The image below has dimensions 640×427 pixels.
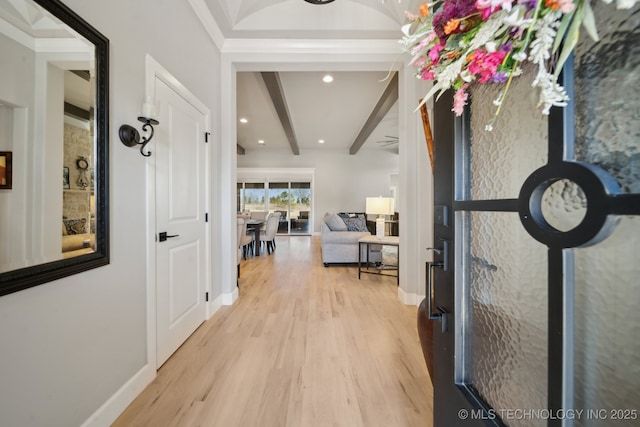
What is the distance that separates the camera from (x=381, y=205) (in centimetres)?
451

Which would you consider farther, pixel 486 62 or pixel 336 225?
pixel 336 225

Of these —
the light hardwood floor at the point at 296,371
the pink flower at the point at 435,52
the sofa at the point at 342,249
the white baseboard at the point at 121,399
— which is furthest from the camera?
the sofa at the point at 342,249

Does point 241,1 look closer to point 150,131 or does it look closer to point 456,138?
point 150,131

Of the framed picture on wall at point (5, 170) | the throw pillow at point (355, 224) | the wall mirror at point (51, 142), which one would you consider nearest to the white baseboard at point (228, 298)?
the wall mirror at point (51, 142)

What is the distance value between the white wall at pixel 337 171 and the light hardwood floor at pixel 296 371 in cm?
633

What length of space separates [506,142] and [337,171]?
342 inches

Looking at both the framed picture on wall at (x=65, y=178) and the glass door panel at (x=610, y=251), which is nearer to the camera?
the glass door panel at (x=610, y=251)

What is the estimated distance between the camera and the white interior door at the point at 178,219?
1832 millimetres

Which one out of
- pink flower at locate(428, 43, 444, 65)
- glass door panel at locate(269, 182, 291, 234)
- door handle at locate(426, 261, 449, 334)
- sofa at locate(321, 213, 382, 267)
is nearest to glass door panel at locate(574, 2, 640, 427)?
pink flower at locate(428, 43, 444, 65)

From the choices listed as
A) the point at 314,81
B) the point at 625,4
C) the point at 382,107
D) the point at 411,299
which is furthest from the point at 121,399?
the point at 382,107

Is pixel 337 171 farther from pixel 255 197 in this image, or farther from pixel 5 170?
pixel 5 170

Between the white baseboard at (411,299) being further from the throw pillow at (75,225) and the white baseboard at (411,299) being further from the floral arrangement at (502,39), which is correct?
the throw pillow at (75,225)

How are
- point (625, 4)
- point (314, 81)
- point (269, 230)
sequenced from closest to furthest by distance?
point (625, 4) < point (314, 81) < point (269, 230)

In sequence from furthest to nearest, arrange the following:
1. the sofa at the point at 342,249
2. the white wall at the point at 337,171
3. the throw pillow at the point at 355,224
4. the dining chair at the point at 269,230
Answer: the white wall at the point at 337,171
the dining chair at the point at 269,230
the throw pillow at the point at 355,224
the sofa at the point at 342,249
